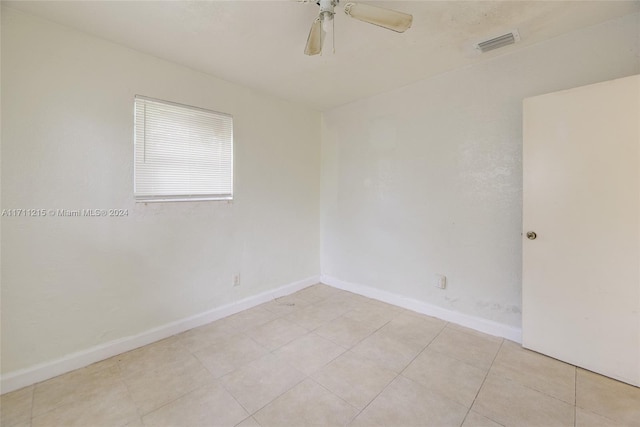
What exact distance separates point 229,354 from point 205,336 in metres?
0.42

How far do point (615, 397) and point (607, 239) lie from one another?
983 mm

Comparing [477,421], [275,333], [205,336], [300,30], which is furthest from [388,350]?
[300,30]

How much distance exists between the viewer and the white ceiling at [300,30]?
1718mm

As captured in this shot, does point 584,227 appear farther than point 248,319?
No

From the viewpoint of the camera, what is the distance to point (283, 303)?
3174 millimetres

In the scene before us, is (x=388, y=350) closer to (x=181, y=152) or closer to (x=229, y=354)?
(x=229, y=354)

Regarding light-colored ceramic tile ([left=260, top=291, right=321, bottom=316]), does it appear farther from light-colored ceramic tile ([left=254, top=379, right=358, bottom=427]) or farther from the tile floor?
light-colored ceramic tile ([left=254, top=379, right=358, bottom=427])

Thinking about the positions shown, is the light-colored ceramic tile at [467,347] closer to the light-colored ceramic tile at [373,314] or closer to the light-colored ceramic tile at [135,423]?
the light-colored ceramic tile at [373,314]

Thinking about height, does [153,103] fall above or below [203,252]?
above

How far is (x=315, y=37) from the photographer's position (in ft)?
5.49

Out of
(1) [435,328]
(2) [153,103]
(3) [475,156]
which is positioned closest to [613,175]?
(3) [475,156]

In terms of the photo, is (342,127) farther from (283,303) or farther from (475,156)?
(283,303)

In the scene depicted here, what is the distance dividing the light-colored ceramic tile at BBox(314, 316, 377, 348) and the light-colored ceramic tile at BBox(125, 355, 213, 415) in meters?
Result: 1.03

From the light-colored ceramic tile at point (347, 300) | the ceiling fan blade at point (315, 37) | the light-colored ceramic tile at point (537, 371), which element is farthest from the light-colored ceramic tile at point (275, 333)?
the ceiling fan blade at point (315, 37)
